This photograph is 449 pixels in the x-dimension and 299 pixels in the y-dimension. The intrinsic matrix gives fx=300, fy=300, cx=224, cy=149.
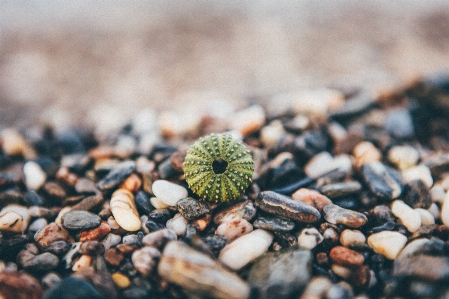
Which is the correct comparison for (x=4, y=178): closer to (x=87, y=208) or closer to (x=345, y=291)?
(x=87, y=208)

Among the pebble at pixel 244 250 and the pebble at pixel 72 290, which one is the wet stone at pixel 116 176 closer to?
the pebble at pixel 72 290

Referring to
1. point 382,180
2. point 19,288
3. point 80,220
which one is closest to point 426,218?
point 382,180

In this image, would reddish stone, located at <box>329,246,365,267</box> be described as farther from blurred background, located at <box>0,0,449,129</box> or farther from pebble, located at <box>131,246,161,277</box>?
blurred background, located at <box>0,0,449,129</box>

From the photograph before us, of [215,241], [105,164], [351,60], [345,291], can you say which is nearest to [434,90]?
[351,60]

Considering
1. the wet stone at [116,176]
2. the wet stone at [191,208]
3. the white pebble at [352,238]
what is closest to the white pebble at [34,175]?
the wet stone at [116,176]

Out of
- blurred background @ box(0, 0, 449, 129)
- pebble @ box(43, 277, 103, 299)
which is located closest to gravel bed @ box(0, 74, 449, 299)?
pebble @ box(43, 277, 103, 299)
